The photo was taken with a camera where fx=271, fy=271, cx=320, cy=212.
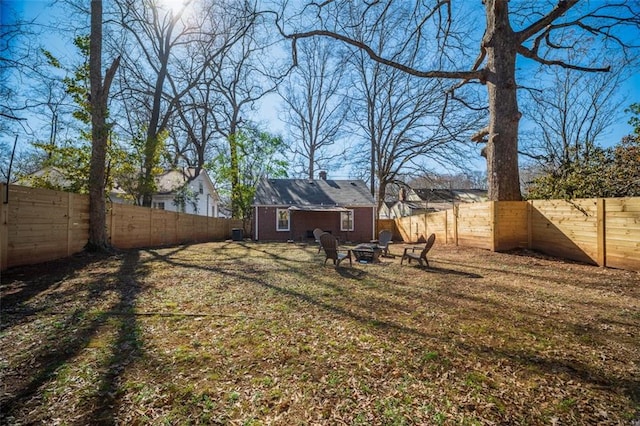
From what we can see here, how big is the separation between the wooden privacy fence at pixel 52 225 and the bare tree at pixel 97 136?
217 millimetres

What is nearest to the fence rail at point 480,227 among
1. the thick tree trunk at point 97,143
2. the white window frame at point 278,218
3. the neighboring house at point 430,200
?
the thick tree trunk at point 97,143

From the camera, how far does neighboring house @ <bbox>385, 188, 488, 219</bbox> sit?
89.4 feet

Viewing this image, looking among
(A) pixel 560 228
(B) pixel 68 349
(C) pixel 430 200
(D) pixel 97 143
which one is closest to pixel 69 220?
(D) pixel 97 143

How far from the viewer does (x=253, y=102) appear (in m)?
21.2

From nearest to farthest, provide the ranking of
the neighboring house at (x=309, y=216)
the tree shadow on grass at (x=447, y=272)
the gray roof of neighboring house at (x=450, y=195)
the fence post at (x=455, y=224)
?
1. the tree shadow on grass at (x=447, y=272)
2. the fence post at (x=455, y=224)
3. the neighboring house at (x=309, y=216)
4. the gray roof of neighboring house at (x=450, y=195)

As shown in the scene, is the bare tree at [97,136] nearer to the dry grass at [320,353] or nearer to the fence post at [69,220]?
the fence post at [69,220]

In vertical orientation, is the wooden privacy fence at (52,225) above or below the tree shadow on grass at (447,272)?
above

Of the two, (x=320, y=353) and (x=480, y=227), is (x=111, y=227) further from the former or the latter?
(x=480, y=227)

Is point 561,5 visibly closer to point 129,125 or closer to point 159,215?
point 159,215

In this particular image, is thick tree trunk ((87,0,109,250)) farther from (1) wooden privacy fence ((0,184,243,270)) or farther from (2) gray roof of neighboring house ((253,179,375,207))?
(2) gray roof of neighboring house ((253,179,375,207))

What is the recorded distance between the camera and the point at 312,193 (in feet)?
64.8

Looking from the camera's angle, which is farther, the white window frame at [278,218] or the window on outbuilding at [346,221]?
the window on outbuilding at [346,221]

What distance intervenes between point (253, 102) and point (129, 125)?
8528 millimetres

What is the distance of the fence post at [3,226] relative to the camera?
5.12 m
